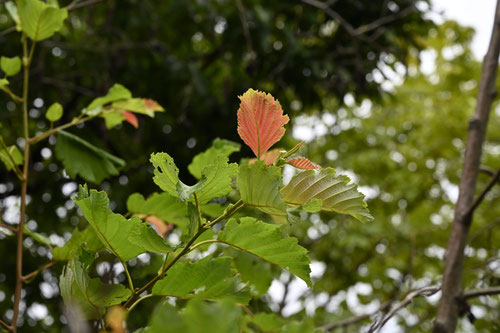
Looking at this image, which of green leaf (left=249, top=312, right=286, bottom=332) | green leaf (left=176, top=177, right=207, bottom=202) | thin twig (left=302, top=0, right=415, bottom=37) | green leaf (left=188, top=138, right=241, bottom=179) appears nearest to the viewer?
green leaf (left=176, top=177, right=207, bottom=202)

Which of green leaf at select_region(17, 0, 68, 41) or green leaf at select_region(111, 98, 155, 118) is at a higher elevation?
green leaf at select_region(17, 0, 68, 41)

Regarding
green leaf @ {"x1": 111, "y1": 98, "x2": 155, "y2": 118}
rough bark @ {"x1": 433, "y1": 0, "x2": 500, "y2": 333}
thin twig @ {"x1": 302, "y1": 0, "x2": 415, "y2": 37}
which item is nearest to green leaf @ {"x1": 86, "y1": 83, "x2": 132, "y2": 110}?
green leaf @ {"x1": 111, "y1": 98, "x2": 155, "y2": 118}

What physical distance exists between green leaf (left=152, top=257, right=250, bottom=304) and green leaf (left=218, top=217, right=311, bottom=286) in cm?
2

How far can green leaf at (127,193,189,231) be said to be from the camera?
703mm

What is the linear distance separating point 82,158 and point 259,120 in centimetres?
51

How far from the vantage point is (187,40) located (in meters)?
2.87

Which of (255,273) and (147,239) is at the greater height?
(147,239)

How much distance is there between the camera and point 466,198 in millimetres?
891

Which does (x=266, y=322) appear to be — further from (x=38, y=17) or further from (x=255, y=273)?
(x=38, y=17)

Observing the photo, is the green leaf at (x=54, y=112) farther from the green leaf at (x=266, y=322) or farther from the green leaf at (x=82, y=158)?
the green leaf at (x=266, y=322)

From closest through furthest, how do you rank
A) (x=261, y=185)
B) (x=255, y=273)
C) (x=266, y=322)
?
1. (x=261, y=185)
2. (x=266, y=322)
3. (x=255, y=273)

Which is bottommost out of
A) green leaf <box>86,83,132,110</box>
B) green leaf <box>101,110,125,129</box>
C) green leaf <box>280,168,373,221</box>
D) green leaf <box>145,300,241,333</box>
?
green leaf <box>101,110,125,129</box>

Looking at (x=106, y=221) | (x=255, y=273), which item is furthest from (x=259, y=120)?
(x=255, y=273)

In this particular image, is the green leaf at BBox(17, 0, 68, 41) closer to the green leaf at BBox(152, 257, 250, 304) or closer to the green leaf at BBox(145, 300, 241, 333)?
the green leaf at BBox(152, 257, 250, 304)
